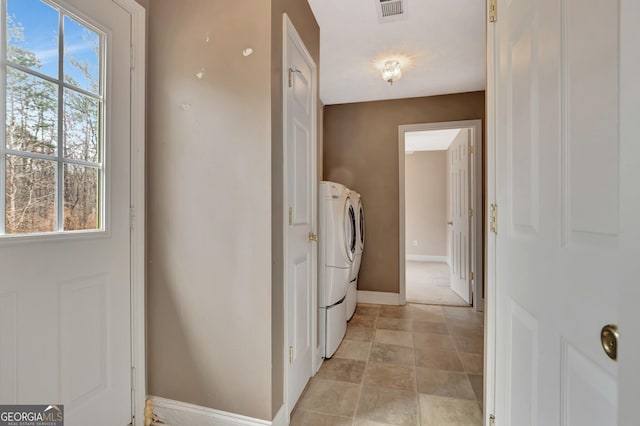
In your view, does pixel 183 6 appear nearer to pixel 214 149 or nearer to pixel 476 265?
pixel 214 149

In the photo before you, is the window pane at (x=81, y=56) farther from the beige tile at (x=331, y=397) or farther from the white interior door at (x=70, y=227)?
the beige tile at (x=331, y=397)

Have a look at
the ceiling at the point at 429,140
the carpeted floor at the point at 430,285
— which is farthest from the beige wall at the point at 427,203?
the carpeted floor at the point at 430,285

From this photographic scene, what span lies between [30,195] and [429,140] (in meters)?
5.78

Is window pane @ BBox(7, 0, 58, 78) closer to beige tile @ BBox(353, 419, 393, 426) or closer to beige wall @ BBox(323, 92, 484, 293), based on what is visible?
beige tile @ BBox(353, 419, 393, 426)

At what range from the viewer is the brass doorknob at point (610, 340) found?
0.52 m

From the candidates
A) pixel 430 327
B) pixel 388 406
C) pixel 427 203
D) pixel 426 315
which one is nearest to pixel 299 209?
pixel 388 406

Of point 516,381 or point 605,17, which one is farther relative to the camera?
point 516,381

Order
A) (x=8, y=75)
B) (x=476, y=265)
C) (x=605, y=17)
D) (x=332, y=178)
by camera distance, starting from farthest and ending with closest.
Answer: (x=332, y=178) → (x=476, y=265) → (x=8, y=75) → (x=605, y=17)

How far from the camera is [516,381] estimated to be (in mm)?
1017

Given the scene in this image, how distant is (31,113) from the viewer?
107 centimetres

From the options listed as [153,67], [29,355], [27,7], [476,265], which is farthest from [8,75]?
[476,265]

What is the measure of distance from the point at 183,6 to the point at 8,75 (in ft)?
A: 2.83

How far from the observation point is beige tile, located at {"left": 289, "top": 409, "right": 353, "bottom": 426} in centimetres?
155

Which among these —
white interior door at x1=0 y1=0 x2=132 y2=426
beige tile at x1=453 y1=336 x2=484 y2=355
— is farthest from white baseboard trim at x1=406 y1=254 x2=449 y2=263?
white interior door at x1=0 y1=0 x2=132 y2=426
